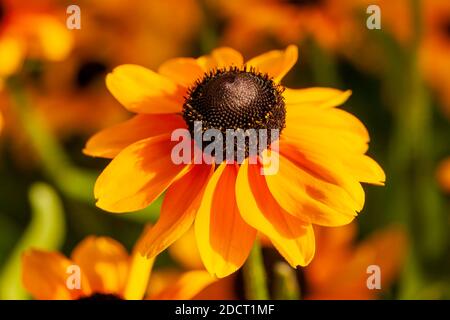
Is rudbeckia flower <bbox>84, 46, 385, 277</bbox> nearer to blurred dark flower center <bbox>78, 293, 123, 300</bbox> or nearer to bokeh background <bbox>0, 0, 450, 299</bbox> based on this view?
blurred dark flower center <bbox>78, 293, 123, 300</bbox>

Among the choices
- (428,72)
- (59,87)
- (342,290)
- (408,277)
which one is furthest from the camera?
(59,87)

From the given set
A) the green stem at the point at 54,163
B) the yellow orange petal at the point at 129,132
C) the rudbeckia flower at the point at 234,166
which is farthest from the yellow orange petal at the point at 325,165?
the green stem at the point at 54,163

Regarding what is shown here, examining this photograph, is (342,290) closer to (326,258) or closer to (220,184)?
(326,258)

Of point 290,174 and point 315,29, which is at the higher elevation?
point 315,29

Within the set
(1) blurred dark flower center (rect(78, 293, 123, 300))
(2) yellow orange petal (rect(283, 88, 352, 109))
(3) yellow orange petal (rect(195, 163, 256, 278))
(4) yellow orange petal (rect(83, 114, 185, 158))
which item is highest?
(2) yellow orange petal (rect(283, 88, 352, 109))

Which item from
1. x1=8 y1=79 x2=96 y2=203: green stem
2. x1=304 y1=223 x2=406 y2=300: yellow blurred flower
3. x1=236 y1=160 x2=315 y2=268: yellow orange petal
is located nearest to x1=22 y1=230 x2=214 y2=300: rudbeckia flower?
x1=236 y1=160 x2=315 y2=268: yellow orange petal
